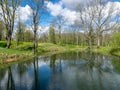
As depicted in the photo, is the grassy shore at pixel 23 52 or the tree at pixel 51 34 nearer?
the grassy shore at pixel 23 52

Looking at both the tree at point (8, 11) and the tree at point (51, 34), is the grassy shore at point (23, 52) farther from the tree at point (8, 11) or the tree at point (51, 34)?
the tree at point (51, 34)

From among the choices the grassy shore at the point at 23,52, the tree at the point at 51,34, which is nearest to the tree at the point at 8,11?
the grassy shore at the point at 23,52

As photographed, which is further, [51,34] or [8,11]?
[51,34]

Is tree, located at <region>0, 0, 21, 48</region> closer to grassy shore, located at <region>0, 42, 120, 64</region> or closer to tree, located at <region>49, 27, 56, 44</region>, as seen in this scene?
grassy shore, located at <region>0, 42, 120, 64</region>

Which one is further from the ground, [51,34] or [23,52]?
[51,34]

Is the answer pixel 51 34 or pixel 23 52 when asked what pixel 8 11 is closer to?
pixel 23 52

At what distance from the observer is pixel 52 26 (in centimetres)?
9281

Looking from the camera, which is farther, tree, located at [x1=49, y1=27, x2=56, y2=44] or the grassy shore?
tree, located at [x1=49, y1=27, x2=56, y2=44]

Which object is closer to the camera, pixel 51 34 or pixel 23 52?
pixel 23 52

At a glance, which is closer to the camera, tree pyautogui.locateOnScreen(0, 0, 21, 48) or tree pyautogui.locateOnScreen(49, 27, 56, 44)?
tree pyautogui.locateOnScreen(0, 0, 21, 48)

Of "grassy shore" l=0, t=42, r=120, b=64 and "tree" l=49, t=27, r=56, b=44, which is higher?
"tree" l=49, t=27, r=56, b=44

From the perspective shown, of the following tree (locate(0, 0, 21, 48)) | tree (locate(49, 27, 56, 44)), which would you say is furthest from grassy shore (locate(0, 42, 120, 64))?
tree (locate(49, 27, 56, 44))

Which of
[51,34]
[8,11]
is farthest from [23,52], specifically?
[51,34]

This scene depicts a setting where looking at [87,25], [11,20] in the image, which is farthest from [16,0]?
[87,25]
